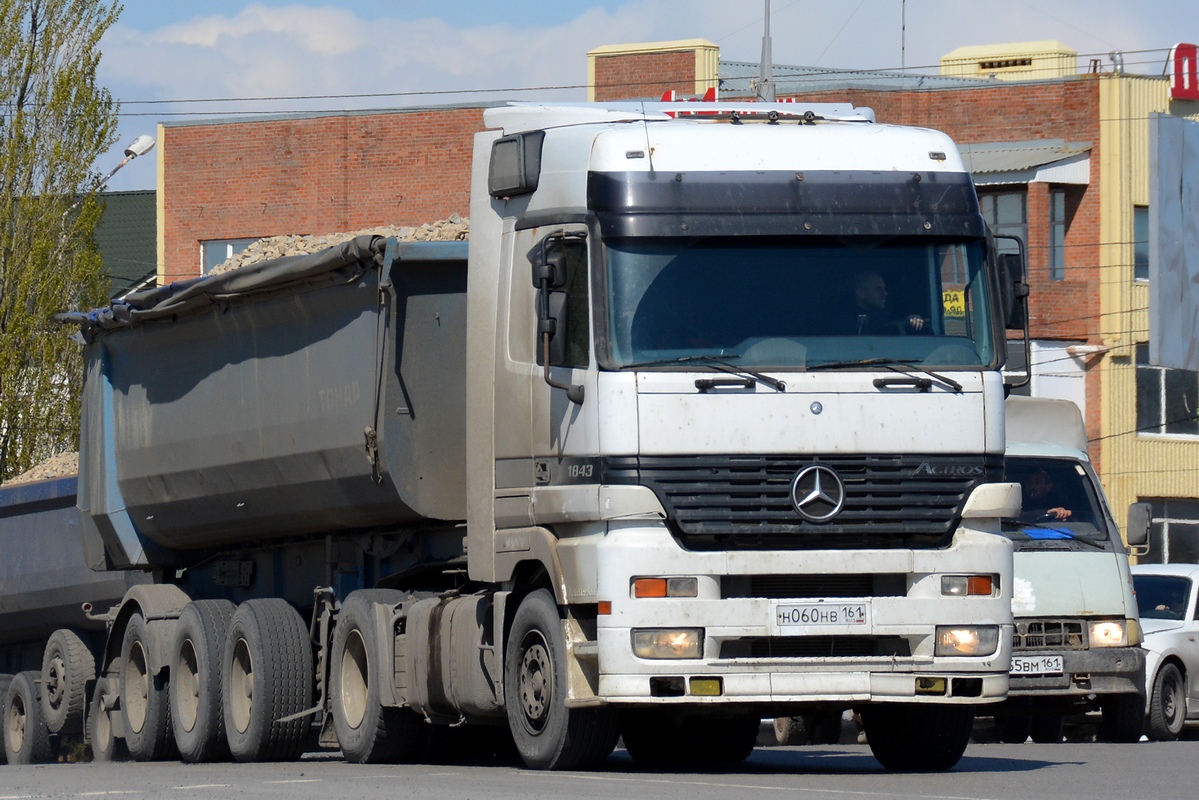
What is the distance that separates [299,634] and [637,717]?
309 cm

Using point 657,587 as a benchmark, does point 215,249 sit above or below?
above

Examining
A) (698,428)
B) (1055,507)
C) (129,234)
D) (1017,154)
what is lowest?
(1055,507)

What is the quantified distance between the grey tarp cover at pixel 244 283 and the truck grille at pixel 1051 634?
17.7ft

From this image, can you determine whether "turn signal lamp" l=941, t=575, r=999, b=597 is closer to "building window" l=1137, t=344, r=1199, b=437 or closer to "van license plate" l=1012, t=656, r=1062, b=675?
"van license plate" l=1012, t=656, r=1062, b=675

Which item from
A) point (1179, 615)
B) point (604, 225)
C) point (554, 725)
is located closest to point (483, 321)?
point (604, 225)

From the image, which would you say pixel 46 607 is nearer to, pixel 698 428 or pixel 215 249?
pixel 698 428

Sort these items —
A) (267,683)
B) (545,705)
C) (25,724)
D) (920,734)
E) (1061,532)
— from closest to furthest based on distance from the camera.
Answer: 1. (545,705)
2. (920,734)
3. (267,683)
4. (1061,532)
5. (25,724)

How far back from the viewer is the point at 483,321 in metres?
11.3

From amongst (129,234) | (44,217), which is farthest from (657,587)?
(129,234)

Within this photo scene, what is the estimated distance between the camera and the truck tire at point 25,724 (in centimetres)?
1750

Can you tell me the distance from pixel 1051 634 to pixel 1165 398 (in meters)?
25.2

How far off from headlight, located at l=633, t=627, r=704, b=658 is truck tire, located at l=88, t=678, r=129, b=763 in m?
7.10

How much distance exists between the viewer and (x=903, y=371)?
10289 mm

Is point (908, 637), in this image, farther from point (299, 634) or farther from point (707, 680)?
point (299, 634)
